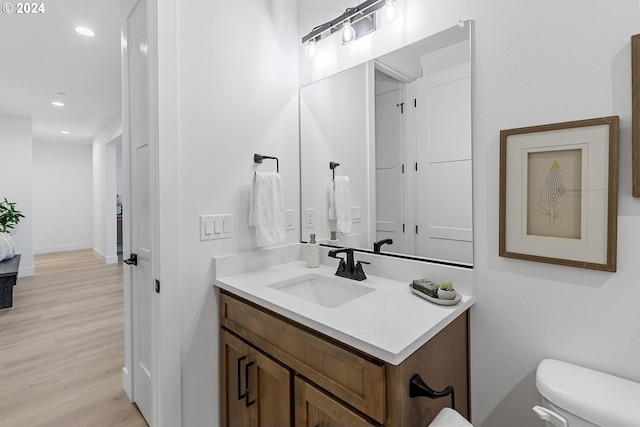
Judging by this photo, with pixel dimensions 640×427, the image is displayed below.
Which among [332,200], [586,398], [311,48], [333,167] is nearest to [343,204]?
[332,200]

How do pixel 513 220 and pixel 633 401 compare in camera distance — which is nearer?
pixel 633 401

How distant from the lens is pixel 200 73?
4.78ft

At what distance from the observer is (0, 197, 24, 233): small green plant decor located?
4242 mm

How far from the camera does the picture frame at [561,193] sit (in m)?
0.91

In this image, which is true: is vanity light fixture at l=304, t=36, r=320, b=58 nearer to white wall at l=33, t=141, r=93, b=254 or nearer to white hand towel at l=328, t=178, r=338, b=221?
white hand towel at l=328, t=178, r=338, b=221

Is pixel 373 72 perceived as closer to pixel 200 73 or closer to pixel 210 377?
pixel 200 73

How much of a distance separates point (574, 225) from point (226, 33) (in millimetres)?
1687

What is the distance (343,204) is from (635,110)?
117cm

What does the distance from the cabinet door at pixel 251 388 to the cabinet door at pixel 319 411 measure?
0.05 meters

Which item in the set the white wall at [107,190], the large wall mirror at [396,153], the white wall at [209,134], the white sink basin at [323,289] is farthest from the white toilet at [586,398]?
the white wall at [107,190]

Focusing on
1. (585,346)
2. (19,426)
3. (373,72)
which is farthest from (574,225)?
(19,426)

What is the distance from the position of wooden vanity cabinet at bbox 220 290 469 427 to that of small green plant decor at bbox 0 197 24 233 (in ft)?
15.8

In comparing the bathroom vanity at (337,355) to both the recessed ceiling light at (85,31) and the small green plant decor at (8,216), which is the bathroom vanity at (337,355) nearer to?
the recessed ceiling light at (85,31)

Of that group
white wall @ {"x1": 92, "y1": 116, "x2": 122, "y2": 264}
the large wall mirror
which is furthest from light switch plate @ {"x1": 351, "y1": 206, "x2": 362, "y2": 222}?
white wall @ {"x1": 92, "y1": 116, "x2": 122, "y2": 264}
